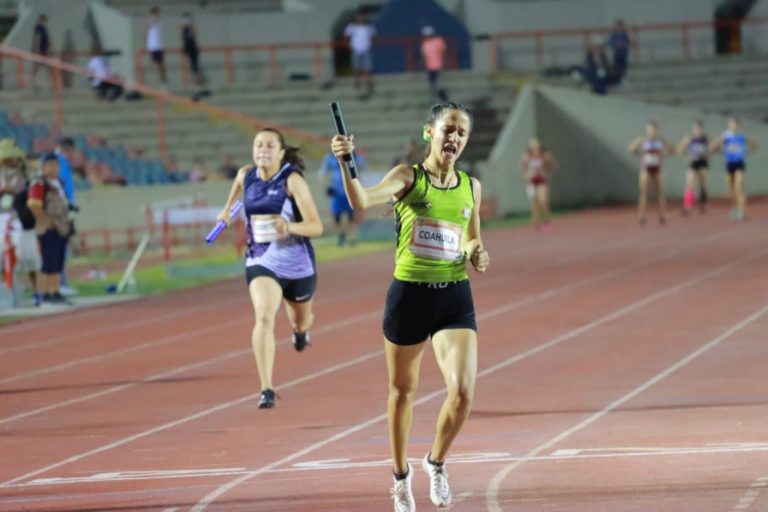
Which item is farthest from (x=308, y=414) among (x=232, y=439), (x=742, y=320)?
(x=742, y=320)

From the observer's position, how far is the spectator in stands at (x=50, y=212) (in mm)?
21672

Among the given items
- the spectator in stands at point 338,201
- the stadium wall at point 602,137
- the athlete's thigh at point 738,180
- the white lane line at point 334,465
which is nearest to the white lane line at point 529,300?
the athlete's thigh at point 738,180

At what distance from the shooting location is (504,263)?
2630cm

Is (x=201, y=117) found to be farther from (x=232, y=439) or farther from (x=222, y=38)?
(x=232, y=439)

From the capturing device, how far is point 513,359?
51.6 ft

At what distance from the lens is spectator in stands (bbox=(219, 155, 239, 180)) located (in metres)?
34.3

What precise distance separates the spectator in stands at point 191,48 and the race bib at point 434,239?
106 feet

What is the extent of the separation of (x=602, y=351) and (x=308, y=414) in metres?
3.99

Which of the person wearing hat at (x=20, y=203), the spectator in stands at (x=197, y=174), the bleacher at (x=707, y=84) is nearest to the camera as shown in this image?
the person wearing hat at (x=20, y=203)

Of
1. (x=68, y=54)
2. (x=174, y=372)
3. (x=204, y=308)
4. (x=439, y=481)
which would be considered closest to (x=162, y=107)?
(x=68, y=54)

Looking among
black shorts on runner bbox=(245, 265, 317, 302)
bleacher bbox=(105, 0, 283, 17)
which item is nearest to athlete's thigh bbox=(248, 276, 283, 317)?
black shorts on runner bbox=(245, 265, 317, 302)

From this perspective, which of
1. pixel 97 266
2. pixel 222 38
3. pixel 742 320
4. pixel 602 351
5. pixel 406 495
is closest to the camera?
pixel 406 495

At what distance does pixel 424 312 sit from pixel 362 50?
32514 millimetres

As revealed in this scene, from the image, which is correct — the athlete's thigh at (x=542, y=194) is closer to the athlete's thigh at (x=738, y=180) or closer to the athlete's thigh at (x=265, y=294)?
the athlete's thigh at (x=738, y=180)
